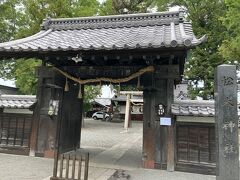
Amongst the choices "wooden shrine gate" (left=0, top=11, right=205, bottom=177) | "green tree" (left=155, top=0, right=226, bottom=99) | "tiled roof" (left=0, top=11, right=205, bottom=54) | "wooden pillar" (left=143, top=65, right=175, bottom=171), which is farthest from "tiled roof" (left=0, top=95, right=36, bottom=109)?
"green tree" (left=155, top=0, right=226, bottom=99)

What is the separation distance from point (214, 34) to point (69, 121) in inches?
848

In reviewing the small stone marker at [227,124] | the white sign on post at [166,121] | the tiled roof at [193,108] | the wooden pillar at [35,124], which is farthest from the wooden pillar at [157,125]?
the wooden pillar at [35,124]

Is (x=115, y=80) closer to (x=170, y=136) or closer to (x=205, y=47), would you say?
(x=170, y=136)

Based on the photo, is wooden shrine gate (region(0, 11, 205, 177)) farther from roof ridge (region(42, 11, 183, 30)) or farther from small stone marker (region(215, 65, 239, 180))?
small stone marker (region(215, 65, 239, 180))

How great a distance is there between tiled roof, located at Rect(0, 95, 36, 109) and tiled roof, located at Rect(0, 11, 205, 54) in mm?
2408

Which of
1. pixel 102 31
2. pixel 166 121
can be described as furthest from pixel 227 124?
pixel 102 31

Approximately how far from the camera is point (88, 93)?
22391 mm

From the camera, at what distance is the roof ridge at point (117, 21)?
11.5 m

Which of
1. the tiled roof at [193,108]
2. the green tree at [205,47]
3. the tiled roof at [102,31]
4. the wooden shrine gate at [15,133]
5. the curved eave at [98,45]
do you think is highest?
the green tree at [205,47]

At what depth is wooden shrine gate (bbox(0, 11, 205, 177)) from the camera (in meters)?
8.43

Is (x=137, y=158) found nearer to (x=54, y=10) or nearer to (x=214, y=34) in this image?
(x=54, y=10)

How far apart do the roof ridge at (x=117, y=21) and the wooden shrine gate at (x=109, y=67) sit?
0.15 ft

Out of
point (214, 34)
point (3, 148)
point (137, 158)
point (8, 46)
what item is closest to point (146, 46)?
point (8, 46)

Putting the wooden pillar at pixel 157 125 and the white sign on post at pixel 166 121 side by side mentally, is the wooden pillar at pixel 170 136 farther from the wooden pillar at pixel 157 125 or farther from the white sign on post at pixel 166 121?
the white sign on post at pixel 166 121
